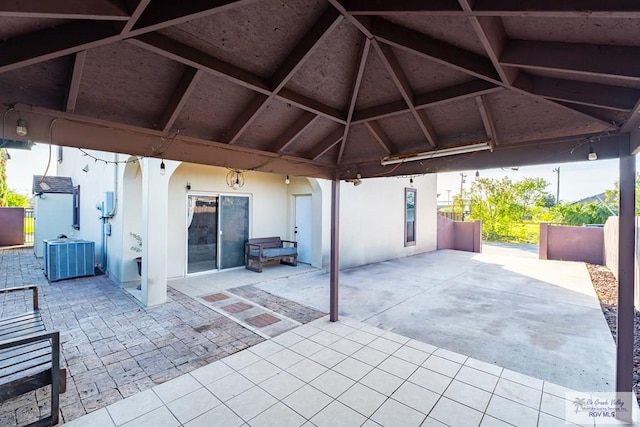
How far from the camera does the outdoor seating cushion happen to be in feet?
24.9

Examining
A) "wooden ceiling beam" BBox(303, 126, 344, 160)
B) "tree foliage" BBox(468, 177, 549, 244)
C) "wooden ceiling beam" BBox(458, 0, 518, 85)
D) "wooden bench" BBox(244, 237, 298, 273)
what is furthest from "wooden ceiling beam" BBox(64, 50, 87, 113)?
"tree foliage" BBox(468, 177, 549, 244)

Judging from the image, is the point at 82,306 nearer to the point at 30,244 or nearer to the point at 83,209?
the point at 83,209

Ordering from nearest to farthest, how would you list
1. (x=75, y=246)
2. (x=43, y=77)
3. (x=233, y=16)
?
(x=233, y=16), (x=43, y=77), (x=75, y=246)

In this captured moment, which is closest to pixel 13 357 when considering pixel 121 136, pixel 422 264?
pixel 121 136

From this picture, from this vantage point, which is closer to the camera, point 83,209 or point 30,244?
point 83,209

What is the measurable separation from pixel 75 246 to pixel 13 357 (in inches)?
205

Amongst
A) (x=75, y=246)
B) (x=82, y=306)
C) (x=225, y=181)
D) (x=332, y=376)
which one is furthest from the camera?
(x=225, y=181)

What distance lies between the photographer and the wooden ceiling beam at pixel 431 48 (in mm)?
1844

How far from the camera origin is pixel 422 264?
9062 millimetres

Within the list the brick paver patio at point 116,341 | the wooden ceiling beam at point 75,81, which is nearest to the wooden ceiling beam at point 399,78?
the wooden ceiling beam at point 75,81

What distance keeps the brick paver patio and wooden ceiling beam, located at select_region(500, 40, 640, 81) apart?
3.78 meters

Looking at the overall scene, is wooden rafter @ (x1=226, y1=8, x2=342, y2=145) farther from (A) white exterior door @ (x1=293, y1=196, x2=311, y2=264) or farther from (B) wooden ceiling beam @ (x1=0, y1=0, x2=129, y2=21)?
(A) white exterior door @ (x1=293, y1=196, x2=311, y2=264)

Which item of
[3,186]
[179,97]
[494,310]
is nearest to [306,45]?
[179,97]

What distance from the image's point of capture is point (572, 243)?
9.85 m
